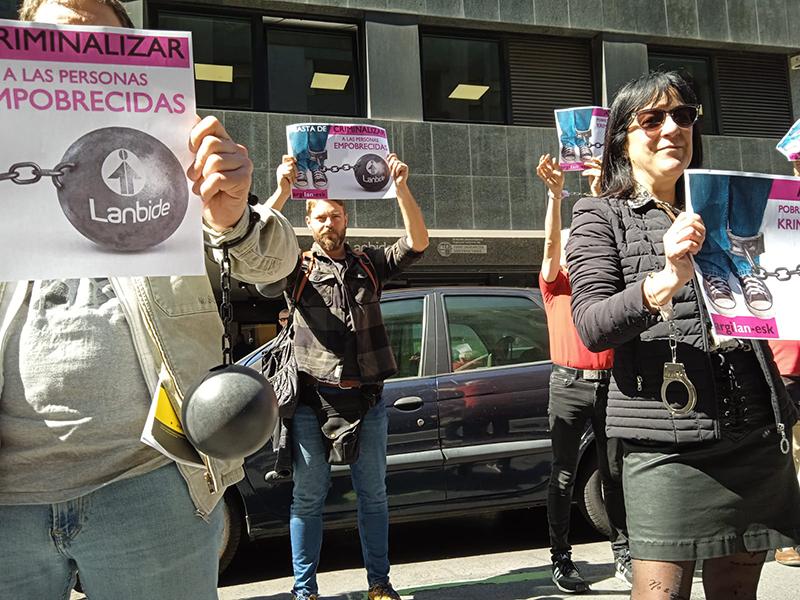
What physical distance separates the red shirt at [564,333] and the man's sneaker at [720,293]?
194cm

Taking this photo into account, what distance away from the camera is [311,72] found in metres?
10.9

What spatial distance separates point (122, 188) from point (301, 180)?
2938 mm

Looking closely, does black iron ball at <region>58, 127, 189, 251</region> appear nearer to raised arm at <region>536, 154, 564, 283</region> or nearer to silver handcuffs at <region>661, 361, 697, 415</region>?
silver handcuffs at <region>661, 361, 697, 415</region>

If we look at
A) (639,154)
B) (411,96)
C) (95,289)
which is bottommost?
(95,289)

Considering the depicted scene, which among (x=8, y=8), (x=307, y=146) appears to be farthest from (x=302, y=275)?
(x=8, y=8)

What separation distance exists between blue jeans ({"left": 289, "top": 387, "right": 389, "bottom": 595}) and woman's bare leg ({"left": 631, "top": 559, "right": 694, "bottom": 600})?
1746mm

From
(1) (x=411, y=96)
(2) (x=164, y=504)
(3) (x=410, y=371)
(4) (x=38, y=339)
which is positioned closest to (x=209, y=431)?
(2) (x=164, y=504)

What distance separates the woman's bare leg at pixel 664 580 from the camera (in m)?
1.91

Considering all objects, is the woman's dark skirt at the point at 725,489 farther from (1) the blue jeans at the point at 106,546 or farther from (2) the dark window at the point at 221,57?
(2) the dark window at the point at 221,57

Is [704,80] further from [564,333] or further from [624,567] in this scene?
[624,567]

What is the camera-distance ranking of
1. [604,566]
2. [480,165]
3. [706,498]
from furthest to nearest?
1. [480,165]
2. [604,566]
3. [706,498]

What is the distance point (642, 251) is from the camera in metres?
2.06

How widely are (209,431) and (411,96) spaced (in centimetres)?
1011

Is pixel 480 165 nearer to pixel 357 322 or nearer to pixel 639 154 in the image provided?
pixel 357 322
